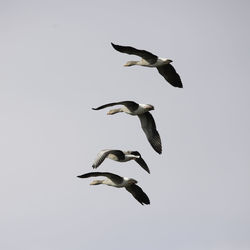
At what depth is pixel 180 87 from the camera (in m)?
39.3

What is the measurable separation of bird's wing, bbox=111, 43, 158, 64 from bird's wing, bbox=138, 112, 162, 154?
2.54 m

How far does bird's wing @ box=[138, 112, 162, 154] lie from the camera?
40188 millimetres

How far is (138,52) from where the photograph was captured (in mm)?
38719

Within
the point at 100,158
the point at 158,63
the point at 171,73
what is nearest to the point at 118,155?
the point at 100,158

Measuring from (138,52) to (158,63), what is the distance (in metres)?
0.91

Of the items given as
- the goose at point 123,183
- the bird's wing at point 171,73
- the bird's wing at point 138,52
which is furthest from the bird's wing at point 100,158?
the bird's wing at point 171,73

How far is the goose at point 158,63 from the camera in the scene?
1519 inches

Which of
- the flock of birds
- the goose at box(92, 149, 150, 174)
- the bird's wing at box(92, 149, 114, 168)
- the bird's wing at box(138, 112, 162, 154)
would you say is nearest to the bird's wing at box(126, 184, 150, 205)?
the flock of birds

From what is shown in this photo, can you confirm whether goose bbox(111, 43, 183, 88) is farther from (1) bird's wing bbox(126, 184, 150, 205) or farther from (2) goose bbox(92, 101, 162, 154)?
(1) bird's wing bbox(126, 184, 150, 205)

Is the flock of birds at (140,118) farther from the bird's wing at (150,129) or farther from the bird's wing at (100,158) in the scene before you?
the bird's wing at (100,158)

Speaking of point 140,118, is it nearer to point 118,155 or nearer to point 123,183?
point 118,155

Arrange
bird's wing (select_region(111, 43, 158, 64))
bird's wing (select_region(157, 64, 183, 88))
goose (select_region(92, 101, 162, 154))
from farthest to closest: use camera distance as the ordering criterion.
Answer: bird's wing (select_region(157, 64, 183, 88)) < goose (select_region(92, 101, 162, 154)) < bird's wing (select_region(111, 43, 158, 64))

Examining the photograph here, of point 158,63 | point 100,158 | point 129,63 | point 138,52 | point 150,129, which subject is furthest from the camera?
point 150,129

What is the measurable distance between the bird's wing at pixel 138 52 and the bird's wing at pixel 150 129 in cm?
254
